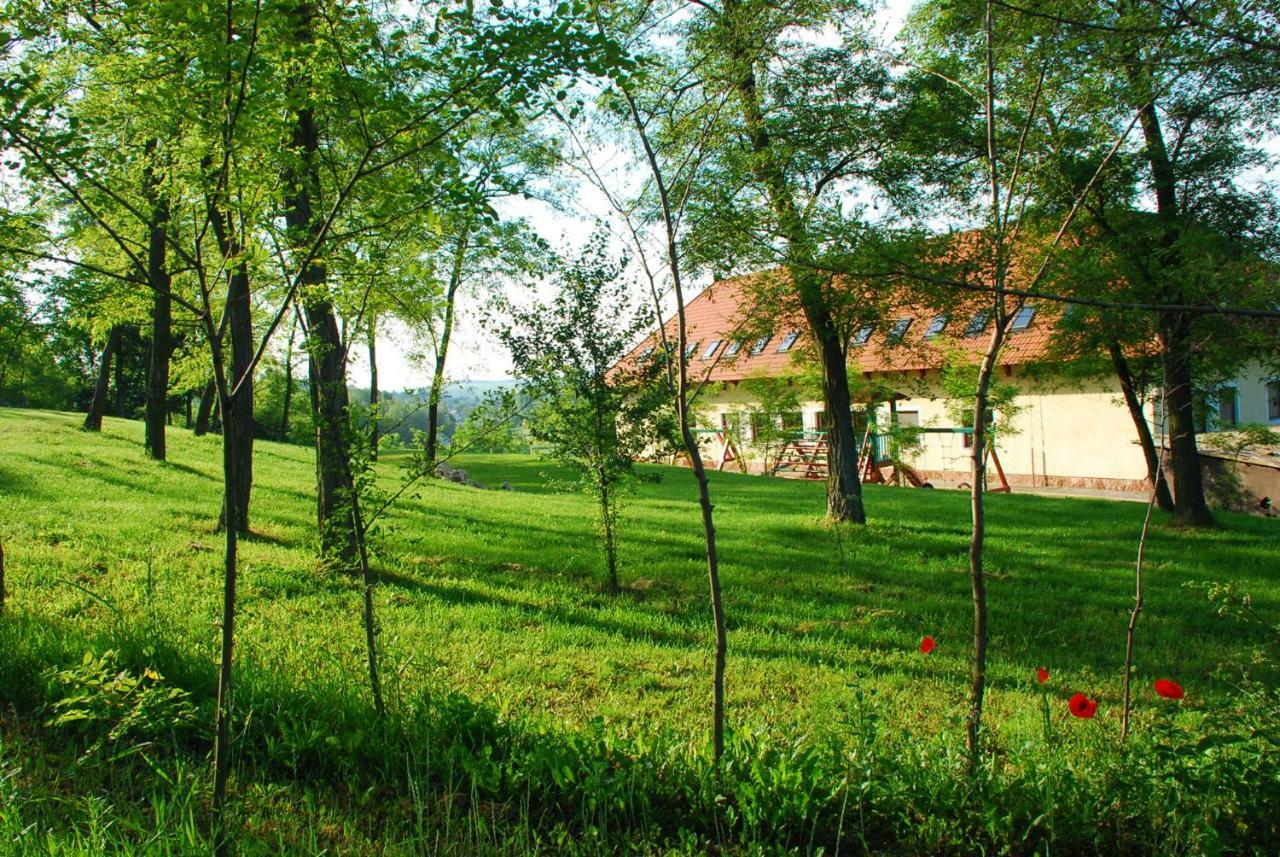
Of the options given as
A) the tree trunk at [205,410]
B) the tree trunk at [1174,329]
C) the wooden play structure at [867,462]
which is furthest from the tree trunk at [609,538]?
the tree trunk at [205,410]

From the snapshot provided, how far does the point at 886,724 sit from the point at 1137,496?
19297mm

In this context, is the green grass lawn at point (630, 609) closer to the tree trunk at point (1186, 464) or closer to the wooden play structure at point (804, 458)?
the tree trunk at point (1186, 464)

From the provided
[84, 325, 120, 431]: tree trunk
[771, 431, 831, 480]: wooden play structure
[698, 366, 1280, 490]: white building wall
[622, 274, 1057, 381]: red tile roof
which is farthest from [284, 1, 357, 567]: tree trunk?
[771, 431, 831, 480]: wooden play structure

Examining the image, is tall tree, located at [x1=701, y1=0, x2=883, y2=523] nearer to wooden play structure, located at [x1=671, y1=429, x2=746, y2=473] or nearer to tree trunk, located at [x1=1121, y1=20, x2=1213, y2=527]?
tree trunk, located at [x1=1121, y1=20, x2=1213, y2=527]

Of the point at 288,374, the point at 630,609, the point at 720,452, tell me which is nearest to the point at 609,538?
the point at 630,609

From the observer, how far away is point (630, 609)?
667cm

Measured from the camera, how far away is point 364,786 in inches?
113

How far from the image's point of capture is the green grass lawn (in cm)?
402

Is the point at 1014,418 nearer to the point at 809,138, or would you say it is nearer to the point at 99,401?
the point at 809,138

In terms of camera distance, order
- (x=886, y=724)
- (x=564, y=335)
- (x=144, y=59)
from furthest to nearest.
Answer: (x=564, y=335) → (x=886, y=724) → (x=144, y=59)

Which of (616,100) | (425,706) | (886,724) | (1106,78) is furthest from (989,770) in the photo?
(1106,78)

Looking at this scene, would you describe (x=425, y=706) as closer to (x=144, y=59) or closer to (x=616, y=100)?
(x=616, y=100)

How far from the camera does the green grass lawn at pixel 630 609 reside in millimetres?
4023

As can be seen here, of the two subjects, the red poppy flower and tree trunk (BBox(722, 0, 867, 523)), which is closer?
the red poppy flower
